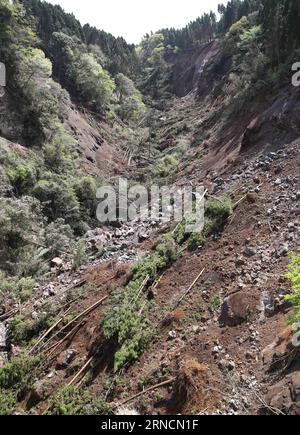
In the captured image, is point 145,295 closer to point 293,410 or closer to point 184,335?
point 184,335

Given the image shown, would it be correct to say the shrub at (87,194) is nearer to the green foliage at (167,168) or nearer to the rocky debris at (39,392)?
the green foliage at (167,168)

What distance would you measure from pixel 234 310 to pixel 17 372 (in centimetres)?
493

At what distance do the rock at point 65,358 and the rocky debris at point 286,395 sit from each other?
441 cm

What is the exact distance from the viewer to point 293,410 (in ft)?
17.1

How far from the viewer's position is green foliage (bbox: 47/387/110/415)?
6742 millimetres

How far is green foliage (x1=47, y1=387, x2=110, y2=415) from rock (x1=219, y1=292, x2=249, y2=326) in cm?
285

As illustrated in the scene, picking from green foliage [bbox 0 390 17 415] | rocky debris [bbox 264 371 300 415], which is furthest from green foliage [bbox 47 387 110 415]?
rocky debris [bbox 264 371 300 415]

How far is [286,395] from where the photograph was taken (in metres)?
5.47

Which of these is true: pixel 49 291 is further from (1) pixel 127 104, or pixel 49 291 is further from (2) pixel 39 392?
(1) pixel 127 104

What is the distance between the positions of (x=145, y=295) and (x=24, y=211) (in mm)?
6364

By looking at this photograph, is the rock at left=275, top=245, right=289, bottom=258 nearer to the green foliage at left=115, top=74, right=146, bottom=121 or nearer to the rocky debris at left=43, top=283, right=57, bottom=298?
Result: the rocky debris at left=43, top=283, right=57, bottom=298

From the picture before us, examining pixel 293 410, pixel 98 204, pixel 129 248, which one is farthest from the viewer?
pixel 98 204

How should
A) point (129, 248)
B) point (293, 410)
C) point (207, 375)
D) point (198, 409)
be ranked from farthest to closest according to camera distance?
point (129, 248) < point (207, 375) < point (198, 409) < point (293, 410)
